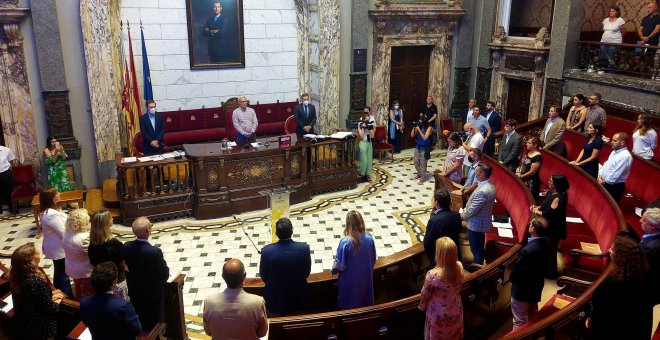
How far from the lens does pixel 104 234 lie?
177 inches

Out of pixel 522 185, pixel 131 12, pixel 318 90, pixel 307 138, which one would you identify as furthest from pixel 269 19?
pixel 522 185

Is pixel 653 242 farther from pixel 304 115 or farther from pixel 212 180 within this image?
pixel 304 115

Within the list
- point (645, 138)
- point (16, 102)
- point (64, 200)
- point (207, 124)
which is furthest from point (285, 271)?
point (207, 124)

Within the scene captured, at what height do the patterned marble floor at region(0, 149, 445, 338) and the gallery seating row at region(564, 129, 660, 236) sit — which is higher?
the gallery seating row at region(564, 129, 660, 236)

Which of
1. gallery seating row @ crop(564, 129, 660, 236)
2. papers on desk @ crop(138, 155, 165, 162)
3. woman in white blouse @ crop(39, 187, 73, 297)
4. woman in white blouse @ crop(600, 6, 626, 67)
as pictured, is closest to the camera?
woman in white blouse @ crop(39, 187, 73, 297)

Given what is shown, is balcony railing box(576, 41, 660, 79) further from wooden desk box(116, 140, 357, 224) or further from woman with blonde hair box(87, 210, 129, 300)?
woman with blonde hair box(87, 210, 129, 300)

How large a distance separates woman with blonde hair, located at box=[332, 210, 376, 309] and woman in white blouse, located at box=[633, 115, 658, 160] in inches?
214

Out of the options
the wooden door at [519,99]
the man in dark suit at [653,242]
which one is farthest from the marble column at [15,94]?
the wooden door at [519,99]

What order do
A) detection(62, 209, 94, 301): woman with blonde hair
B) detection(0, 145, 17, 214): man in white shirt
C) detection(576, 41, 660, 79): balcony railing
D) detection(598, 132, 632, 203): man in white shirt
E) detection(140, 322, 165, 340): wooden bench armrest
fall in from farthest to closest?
1. detection(576, 41, 660, 79): balcony railing
2. detection(0, 145, 17, 214): man in white shirt
3. detection(598, 132, 632, 203): man in white shirt
4. detection(62, 209, 94, 301): woman with blonde hair
5. detection(140, 322, 165, 340): wooden bench armrest

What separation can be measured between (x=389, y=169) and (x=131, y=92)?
5614mm

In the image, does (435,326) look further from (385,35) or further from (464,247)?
(385,35)

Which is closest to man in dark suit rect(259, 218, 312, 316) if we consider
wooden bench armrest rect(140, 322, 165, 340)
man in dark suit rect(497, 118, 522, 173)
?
wooden bench armrest rect(140, 322, 165, 340)

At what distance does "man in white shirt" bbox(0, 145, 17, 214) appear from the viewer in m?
8.84

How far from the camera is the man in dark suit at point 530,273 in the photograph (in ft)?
14.6
